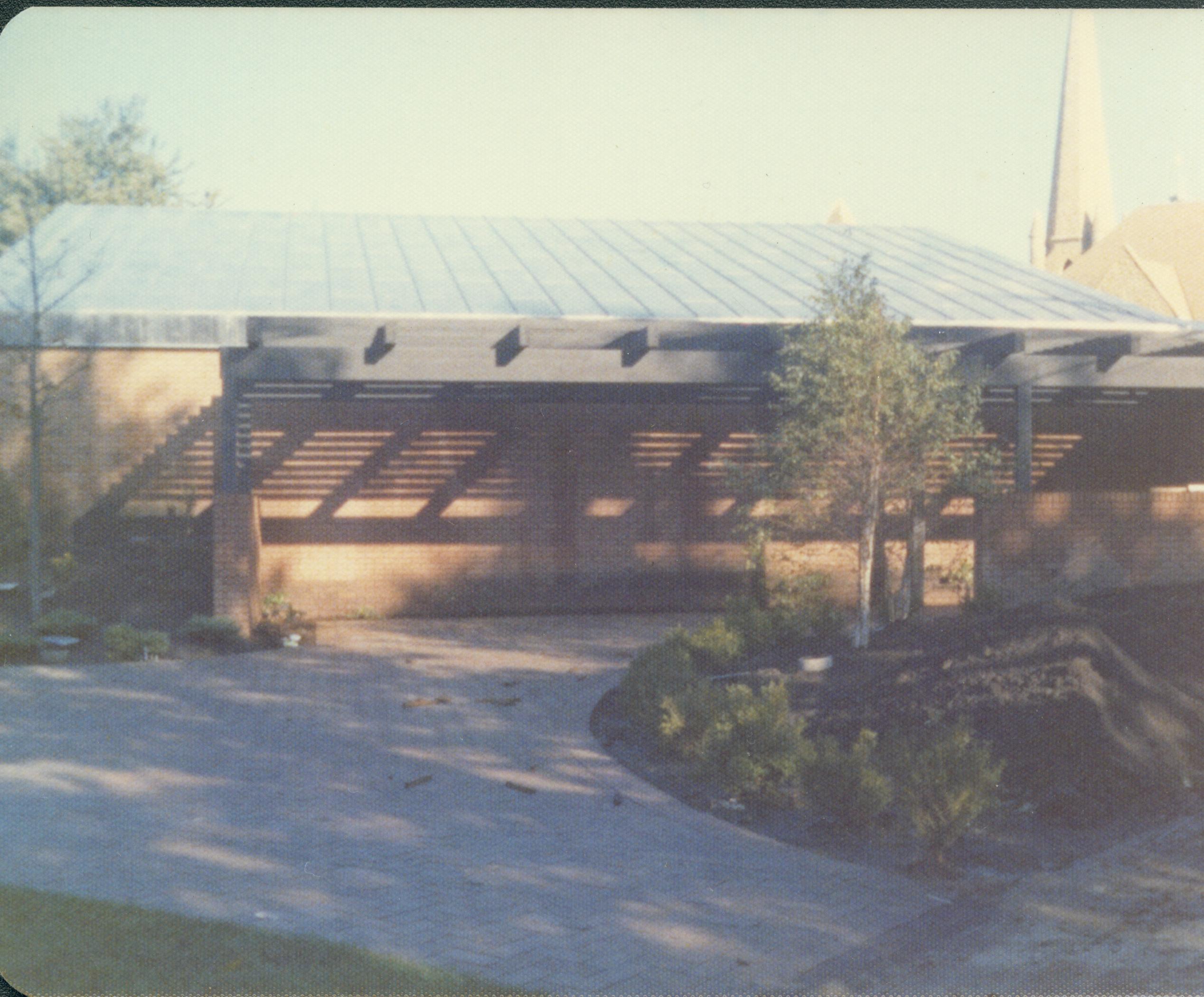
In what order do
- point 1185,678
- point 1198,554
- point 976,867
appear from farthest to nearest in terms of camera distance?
point 1198,554 < point 1185,678 < point 976,867

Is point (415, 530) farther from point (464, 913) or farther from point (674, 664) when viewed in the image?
point (464, 913)

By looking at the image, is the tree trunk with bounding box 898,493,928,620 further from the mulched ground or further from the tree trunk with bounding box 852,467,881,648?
the mulched ground

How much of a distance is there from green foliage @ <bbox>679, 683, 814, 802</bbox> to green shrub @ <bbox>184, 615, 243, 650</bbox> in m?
7.03

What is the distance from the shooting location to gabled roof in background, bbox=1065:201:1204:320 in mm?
43969

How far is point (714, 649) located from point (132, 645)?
609cm

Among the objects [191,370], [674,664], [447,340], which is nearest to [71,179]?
[191,370]

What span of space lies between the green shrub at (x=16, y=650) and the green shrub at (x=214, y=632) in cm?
152

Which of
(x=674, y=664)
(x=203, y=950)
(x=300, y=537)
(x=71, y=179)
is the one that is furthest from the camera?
(x=71, y=179)

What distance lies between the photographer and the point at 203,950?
477cm

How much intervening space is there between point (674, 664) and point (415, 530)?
828cm

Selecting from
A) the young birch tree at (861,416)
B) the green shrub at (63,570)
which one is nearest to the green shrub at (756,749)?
the young birch tree at (861,416)

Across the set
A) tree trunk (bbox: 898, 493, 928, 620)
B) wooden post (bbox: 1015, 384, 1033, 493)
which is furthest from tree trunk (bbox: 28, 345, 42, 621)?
wooden post (bbox: 1015, 384, 1033, 493)

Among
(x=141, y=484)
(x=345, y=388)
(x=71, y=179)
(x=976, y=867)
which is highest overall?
(x=71, y=179)

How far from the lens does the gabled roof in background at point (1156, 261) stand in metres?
44.0
